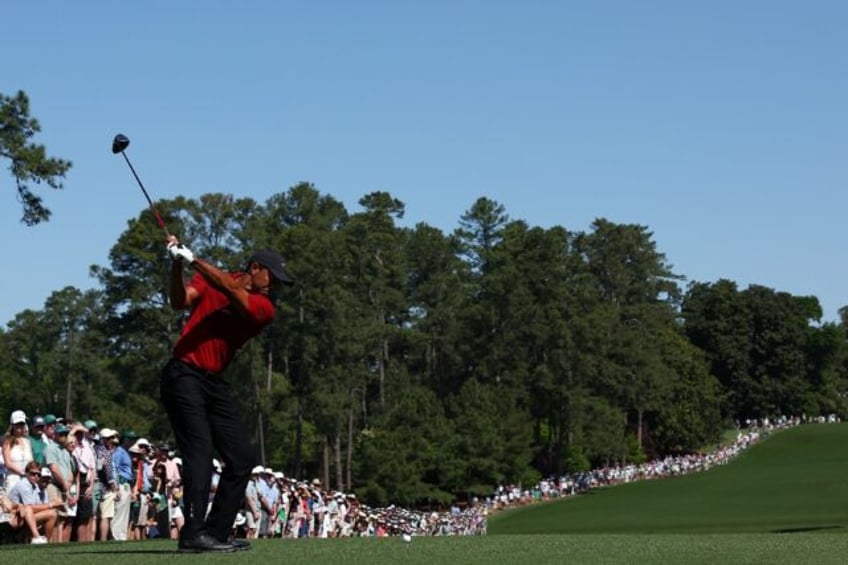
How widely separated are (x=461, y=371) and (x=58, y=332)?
3467 cm

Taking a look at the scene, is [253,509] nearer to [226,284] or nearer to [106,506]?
[106,506]

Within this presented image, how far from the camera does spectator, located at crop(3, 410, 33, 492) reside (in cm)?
1719

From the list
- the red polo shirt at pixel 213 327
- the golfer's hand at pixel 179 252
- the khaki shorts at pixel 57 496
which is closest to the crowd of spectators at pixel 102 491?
the khaki shorts at pixel 57 496

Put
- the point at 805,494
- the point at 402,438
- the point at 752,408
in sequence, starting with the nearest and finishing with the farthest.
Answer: the point at 805,494 < the point at 402,438 < the point at 752,408

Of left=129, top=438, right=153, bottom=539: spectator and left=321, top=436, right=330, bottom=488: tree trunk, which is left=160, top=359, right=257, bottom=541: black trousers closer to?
left=129, top=438, right=153, bottom=539: spectator

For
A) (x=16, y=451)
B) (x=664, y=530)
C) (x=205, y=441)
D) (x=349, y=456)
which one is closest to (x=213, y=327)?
(x=205, y=441)

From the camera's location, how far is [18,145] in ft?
121

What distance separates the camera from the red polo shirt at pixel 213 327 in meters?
10.5

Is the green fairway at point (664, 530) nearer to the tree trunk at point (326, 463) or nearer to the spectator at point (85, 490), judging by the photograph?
the spectator at point (85, 490)

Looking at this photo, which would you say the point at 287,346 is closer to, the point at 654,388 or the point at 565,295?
the point at 565,295

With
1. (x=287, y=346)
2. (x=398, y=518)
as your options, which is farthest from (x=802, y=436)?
(x=398, y=518)

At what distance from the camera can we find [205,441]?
34.6 feet

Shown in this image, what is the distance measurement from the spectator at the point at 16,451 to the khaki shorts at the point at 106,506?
2.20m

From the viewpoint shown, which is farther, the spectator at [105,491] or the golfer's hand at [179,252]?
the spectator at [105,491]
